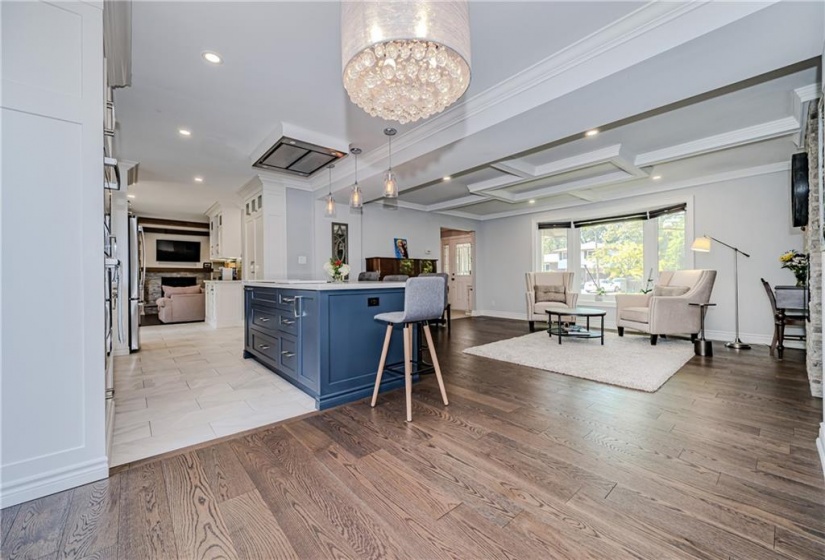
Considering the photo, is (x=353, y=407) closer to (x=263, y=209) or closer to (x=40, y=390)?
(x=40, y=390)

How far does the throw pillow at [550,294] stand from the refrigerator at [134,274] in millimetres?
6027

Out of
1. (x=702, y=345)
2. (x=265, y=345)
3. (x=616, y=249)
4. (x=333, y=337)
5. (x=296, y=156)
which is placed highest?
(x=296, y=156)

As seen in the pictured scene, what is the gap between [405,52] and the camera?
159 centimetres

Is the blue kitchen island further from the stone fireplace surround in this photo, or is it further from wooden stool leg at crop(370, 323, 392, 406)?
the stone fireplace surround

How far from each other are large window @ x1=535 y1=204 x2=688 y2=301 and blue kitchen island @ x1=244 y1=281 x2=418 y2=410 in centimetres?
519

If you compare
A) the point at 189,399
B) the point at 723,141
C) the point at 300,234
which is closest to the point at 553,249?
the point at 723,141

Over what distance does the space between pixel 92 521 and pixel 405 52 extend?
239cm

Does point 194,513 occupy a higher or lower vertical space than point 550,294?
lower

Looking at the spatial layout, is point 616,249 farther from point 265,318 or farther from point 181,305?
point 181,305

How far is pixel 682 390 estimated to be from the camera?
2896mm

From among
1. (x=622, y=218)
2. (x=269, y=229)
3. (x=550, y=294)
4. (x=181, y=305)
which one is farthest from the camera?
(x=181, y=305)

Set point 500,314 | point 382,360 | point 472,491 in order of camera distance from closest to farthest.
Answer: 1. point 472,491
2. point 382,360
3. point 500,314

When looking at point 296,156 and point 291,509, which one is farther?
point 296,156

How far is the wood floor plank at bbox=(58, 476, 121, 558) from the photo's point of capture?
1240 millimetres
